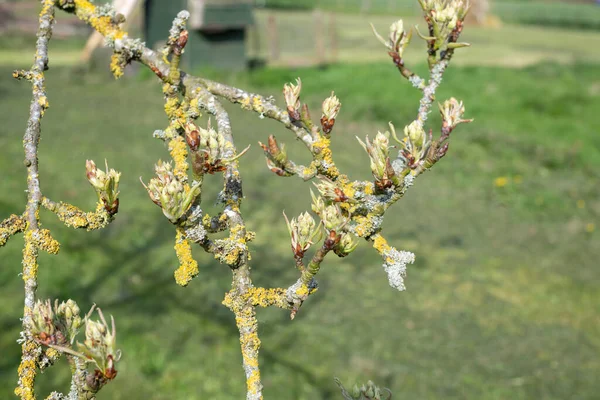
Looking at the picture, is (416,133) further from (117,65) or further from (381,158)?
(117,65)

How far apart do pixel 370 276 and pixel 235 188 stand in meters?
6.94

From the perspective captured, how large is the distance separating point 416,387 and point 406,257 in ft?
16.7

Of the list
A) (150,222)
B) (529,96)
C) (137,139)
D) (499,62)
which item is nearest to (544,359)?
(150,222)

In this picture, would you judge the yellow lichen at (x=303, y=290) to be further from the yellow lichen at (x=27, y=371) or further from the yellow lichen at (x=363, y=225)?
the yellow lichen at (x=27, y=371)

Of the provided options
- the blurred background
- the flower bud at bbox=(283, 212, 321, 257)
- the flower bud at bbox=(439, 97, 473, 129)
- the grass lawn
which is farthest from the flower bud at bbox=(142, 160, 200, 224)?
the grass lawn

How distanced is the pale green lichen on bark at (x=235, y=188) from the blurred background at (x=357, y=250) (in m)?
0.96

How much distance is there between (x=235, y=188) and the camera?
5.70 feet

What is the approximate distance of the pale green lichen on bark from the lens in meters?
1.56

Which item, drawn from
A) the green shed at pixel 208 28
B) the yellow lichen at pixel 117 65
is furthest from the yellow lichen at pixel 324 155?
the green shed at pixel 208 28

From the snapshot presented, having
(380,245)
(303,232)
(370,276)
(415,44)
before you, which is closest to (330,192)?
(303,232)

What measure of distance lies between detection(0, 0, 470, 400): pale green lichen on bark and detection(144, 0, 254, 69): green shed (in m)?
16.3

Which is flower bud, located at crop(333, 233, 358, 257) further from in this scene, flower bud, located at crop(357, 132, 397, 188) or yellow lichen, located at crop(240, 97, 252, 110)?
yellow lichen, located at crop(240, 97, 252, 110)

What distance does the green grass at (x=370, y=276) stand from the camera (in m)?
6.54

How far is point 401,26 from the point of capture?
6.39ft
